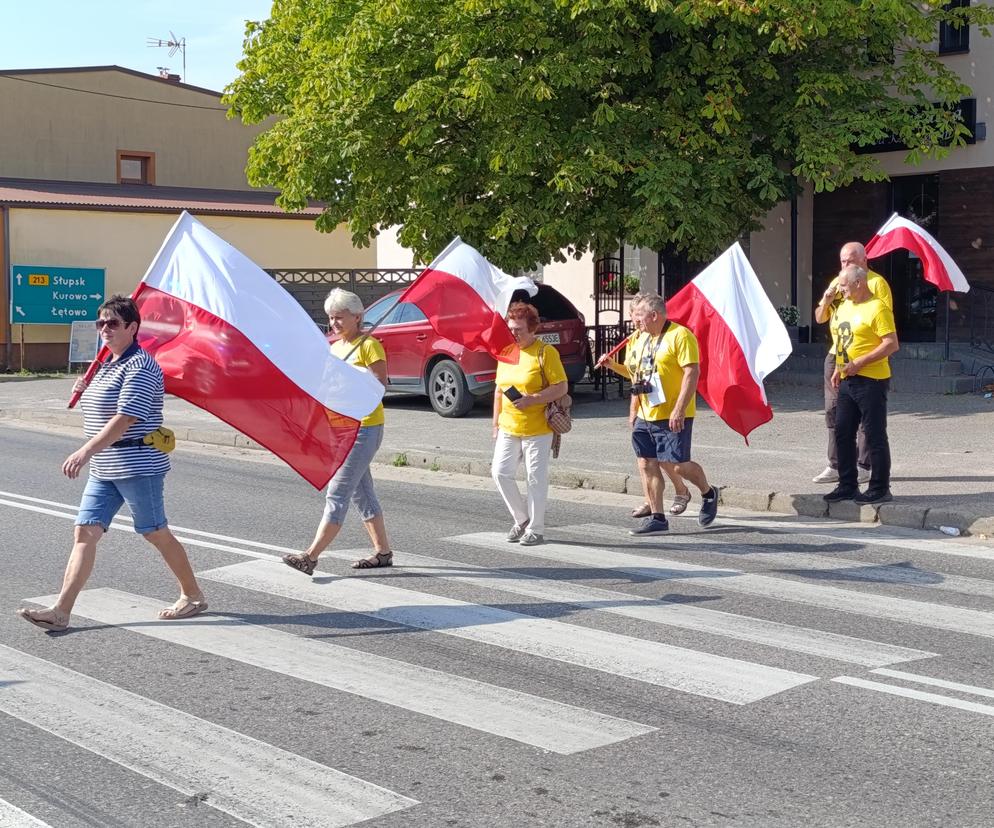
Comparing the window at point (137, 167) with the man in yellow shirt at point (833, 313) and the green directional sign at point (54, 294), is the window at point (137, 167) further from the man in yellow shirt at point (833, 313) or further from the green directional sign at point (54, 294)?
the man in yellow shirt at point (833, 313)

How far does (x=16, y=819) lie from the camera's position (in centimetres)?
432

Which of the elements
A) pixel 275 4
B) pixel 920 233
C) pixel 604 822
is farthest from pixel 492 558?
pixel 275 4

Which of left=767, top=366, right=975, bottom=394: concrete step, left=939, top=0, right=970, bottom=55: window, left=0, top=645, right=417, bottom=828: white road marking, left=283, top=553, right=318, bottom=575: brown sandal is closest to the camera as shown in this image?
left=0, top=645, right=417, bottom=828: white road marking

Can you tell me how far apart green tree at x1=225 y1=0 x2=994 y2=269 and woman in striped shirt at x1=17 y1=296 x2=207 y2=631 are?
1031cm

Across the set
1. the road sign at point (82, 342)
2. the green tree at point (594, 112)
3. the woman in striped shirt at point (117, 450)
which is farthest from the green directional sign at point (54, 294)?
the woman in striped shirt at point (117, 450)

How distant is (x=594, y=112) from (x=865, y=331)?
27.3 ft

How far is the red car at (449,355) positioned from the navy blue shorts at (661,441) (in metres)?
7.42

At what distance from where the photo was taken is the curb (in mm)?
9703

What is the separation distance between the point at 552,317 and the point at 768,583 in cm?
1024

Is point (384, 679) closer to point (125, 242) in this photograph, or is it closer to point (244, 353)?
point (244, 353)

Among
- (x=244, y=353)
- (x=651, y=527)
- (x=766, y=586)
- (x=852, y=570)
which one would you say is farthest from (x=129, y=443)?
(x=852, y=570)

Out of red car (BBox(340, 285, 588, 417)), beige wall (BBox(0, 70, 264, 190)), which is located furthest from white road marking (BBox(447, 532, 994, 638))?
beige wall (BBox(0, 70, 264, 190))

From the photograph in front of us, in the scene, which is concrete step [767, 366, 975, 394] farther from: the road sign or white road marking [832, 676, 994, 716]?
the road sign

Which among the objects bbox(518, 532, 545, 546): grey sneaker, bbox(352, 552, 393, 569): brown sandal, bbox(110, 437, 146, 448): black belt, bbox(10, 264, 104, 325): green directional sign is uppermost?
bbox(10, 264, 104, 325): green directional sign
